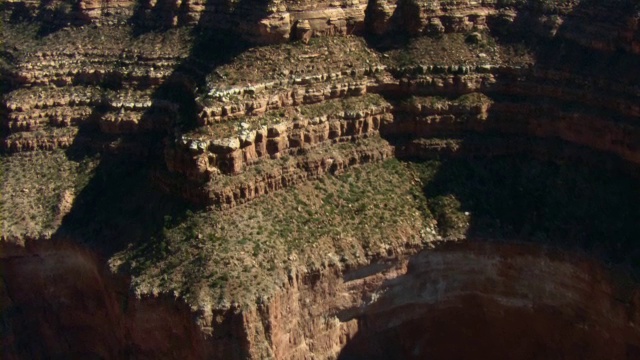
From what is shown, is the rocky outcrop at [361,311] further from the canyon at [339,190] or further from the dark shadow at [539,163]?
the dark shadow at [539,163]

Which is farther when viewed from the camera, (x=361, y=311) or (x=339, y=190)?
(x=339, y=190)

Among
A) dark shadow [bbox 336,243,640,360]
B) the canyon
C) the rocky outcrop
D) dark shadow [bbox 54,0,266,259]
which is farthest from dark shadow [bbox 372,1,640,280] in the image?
dark shadow [bbox 54,0,266,259]

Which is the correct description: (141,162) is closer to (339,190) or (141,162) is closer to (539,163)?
(339,190)

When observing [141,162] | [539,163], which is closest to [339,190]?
[539,163]

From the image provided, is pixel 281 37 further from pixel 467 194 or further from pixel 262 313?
pixel 262 313

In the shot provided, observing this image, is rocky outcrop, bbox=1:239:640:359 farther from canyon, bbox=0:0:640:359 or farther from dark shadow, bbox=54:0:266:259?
dark shadow, bbox=54:0:266:259

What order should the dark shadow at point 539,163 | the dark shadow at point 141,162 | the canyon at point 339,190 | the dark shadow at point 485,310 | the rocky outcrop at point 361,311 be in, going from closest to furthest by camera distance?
the rocky outcrop at point 361,311 < the canyon at point 339,190 < the dark shadow at point 485,310 < the dark shadow at point 539,163 < the dark shadow at point 141,162

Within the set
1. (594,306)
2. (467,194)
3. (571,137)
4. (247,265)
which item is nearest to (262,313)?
(247,265)

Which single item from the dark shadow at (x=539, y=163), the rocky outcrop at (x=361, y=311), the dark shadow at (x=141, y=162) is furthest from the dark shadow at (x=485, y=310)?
the dark shadow at (x=141, y=162)
